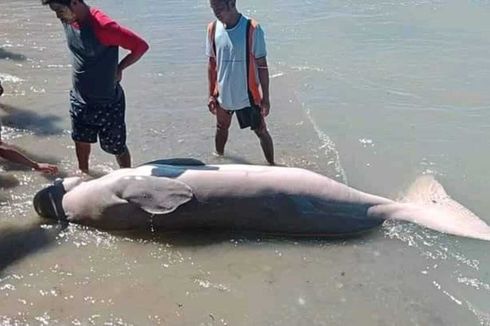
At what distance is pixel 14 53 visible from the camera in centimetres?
1069

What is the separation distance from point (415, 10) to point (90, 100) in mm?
8839

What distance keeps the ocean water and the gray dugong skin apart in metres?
0.13

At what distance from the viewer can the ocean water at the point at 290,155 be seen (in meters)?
4.82

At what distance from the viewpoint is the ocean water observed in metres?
4.82

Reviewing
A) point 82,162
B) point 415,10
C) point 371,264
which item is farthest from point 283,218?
point 415,10

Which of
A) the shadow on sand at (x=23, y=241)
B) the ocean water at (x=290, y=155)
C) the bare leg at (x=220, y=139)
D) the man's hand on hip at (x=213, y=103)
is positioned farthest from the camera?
the bare leg at (x=220, y=139)

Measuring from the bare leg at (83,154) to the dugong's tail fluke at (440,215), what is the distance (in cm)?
269

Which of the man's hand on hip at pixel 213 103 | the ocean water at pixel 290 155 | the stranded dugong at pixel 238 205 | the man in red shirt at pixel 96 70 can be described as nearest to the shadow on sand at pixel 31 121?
the ocean water at pixel 290 155

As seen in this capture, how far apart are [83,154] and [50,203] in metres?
0.82

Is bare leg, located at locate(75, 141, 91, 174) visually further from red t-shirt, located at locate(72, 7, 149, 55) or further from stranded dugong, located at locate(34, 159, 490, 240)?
red t-shirt, located at locate(72, 7, 149, 55)

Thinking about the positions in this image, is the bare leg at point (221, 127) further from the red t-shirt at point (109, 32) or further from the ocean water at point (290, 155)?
the red t-shirt at point (109, 32)

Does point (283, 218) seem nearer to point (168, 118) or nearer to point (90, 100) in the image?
point (90, 100)

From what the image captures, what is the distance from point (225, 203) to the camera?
5.52m

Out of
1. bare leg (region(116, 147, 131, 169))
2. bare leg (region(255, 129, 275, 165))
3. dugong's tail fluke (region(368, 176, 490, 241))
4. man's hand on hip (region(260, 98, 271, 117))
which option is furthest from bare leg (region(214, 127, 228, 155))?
dugong's tail fluke (region(368, 176, 490, 241))
